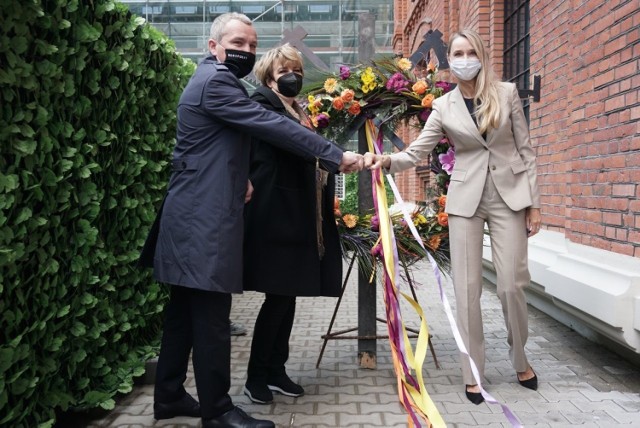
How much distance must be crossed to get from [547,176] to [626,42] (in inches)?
88.6

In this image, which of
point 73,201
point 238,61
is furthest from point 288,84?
point 73,201

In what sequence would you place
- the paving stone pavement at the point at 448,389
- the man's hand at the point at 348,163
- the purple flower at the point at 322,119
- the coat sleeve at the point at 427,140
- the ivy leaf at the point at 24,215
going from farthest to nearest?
the purple flower at the point at 322,119 → the coat sleeve at the point at 427,140 → the paving stone pavement at the point at 448,389 → the man's hand at the point at 348,163 → the ivy leaf at the point at 24,215

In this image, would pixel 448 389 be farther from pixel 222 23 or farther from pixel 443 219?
pixel 222 23

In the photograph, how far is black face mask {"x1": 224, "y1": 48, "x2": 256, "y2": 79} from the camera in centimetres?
305

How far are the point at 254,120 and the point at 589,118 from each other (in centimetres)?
279

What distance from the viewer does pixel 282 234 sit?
3.44 meters

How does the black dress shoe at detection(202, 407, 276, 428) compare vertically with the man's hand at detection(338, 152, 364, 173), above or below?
below

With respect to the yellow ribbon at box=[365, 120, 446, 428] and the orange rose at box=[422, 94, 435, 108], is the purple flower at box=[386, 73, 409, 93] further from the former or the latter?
the yellow ribbon at box=[365, 120, 446, 428]

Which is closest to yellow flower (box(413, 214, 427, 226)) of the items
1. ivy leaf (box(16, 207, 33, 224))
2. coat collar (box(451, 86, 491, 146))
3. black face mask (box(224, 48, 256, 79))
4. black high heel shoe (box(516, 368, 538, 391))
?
coat collar (box(451, 86, 491, 146))

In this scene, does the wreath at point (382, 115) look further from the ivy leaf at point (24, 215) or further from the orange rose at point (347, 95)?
the ivy leaf at point (24, 215)


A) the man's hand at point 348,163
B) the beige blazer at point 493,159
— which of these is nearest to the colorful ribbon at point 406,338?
the man's hand at point 348,163

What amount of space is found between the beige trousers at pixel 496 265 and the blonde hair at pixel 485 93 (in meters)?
0.34

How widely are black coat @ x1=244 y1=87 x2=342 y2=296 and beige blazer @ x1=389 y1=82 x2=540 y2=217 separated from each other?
0.63 metres

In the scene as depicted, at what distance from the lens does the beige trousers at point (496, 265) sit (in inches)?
147
